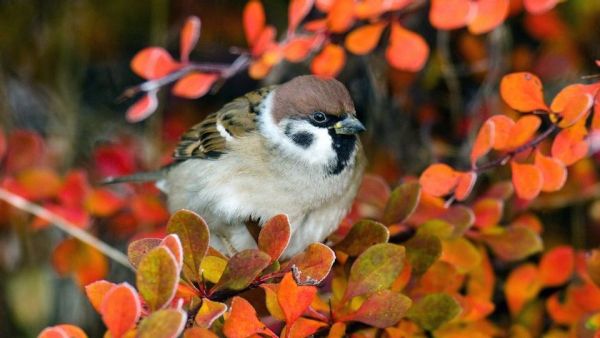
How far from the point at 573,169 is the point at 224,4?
157 cm

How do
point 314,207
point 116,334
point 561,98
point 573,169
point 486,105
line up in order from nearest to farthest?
point 116,334 < point 561,98 < point 314,207 < point 573,169 < point 486,105

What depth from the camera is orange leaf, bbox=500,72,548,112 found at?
170 centimetres

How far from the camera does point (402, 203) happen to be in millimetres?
1926

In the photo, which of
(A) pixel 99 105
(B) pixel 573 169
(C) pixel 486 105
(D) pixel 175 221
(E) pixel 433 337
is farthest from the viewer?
(A) pixel 99 105

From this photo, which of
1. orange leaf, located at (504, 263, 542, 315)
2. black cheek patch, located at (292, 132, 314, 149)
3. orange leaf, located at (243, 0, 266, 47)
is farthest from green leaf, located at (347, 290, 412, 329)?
orange leaf, located at (243, 0, 266, 47)

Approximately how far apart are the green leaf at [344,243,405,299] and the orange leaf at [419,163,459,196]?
0.90 feet

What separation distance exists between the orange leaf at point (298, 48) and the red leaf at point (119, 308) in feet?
3.18

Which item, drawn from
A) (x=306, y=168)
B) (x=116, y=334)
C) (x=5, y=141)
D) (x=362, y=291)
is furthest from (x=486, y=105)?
(x=116, y=334)

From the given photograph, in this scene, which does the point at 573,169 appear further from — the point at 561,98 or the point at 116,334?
the point at 116,334

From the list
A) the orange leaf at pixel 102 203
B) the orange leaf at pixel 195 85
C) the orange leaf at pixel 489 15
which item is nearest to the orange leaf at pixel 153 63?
the orange leaf at pixel 195 85

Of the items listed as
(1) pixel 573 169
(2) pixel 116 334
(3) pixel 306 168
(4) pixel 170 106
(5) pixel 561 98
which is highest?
(5) pixel 561 98

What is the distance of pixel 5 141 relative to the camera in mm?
2729

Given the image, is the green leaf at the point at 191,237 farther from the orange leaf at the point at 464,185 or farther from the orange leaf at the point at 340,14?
the orange leaf at the point at 340,14

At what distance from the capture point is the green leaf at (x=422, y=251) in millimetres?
1819
